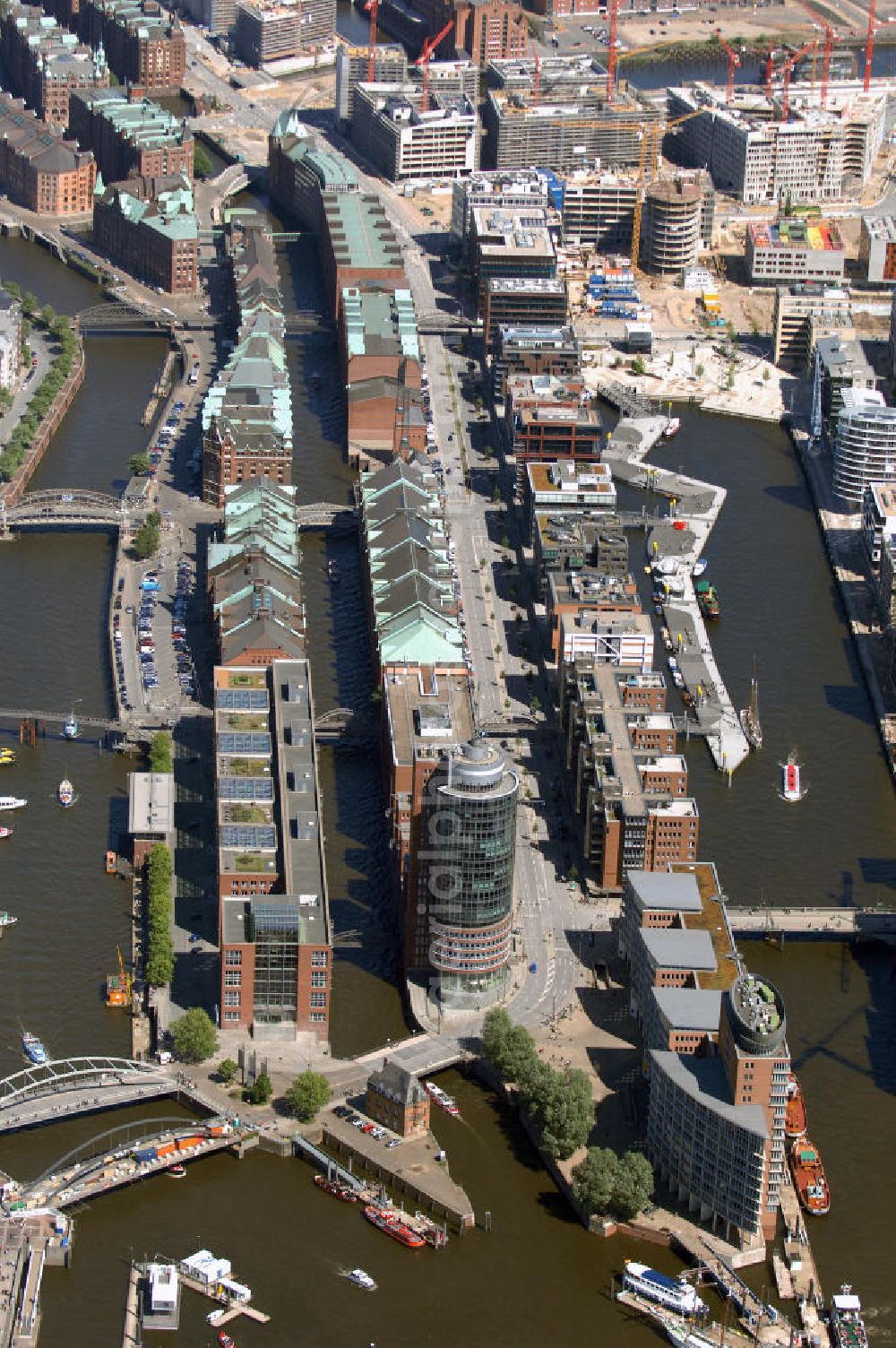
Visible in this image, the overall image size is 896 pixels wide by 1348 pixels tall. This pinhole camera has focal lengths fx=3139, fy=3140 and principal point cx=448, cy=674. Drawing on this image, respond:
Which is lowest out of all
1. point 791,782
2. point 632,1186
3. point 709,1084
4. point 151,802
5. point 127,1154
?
point 791,782

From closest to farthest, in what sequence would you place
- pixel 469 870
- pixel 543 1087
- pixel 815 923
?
1. pixel 543 1087
2. pixel 469 870
3. pixel 815 923

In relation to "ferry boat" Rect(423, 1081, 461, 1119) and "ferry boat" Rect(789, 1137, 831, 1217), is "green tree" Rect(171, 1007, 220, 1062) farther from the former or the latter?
"ferry boat" Rect(789, 1137, 831, 1217)

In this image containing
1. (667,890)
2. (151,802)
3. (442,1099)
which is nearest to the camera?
(442,1099)

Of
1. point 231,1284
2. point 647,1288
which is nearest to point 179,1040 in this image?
point 231,1284

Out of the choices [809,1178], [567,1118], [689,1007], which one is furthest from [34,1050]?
[809,1178]

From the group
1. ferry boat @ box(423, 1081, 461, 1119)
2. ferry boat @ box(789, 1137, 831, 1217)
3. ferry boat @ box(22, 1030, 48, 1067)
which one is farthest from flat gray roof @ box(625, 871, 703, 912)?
ferry boat @ box(22, 1030, 48, 1067)

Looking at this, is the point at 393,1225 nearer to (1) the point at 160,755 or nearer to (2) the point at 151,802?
(2) the point at 151,802
